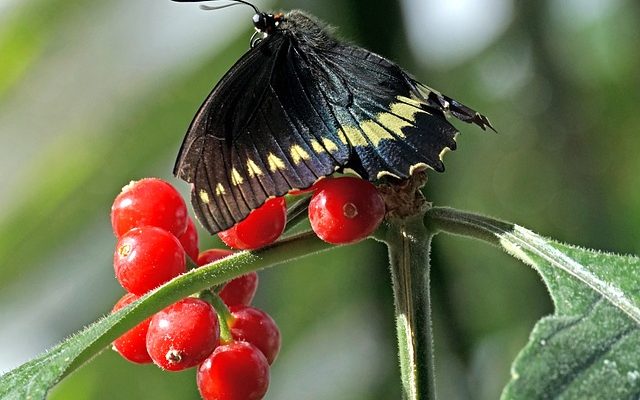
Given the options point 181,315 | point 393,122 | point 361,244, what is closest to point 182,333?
point 181,315

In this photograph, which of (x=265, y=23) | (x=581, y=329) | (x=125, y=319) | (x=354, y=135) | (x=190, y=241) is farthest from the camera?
(x=190, y=241)

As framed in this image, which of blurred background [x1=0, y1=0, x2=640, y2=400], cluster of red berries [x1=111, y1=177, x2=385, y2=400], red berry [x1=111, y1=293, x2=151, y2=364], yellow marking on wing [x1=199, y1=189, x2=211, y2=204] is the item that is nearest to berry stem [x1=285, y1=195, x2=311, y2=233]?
cluster of red berries [x1=111, y1=177, x2=385, y2=400]

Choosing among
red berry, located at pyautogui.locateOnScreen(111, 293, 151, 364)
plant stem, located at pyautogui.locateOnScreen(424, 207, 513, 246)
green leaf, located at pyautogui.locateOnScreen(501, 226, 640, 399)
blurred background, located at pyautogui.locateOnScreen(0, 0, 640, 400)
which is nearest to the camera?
green leaf, located at pyautogui.locateOnScreen(501, 226, 640, 399)

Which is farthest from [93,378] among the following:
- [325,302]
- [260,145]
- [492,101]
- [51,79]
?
[260,145]

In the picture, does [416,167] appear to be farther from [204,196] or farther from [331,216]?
[204,196]

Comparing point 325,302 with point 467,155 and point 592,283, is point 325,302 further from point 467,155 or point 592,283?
point 592,283

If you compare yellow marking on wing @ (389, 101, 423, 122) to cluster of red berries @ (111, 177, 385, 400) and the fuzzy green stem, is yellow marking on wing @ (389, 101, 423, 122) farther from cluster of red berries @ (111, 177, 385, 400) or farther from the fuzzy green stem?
the fuzzy green stem

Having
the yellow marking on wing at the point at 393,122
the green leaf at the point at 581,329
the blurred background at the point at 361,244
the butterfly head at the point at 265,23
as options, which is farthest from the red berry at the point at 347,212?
the blurred background at the point at 361,244
